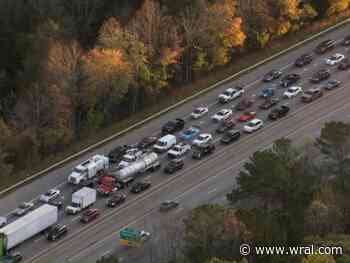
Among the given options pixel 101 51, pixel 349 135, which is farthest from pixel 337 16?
pixel 349 135

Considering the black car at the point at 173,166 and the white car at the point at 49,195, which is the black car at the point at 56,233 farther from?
the black car at the point at 173,166

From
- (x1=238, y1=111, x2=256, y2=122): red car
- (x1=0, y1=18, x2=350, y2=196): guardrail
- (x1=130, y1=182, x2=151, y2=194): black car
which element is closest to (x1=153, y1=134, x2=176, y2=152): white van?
(x1=0, y1=18, x2=350, y2=196): guardrail

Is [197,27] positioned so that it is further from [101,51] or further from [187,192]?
[187,192]

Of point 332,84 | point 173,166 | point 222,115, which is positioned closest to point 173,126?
point 222,115

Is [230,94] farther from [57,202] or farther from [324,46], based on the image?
[57,202]

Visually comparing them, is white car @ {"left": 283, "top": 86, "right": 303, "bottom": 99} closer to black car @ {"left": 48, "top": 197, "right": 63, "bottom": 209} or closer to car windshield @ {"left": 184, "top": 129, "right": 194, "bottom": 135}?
car windshield @ {"left": 184, "top": 129, "right": 194, "bottom": 135}

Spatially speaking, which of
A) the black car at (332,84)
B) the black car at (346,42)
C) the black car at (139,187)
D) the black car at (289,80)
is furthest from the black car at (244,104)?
the black car at (346,42)
